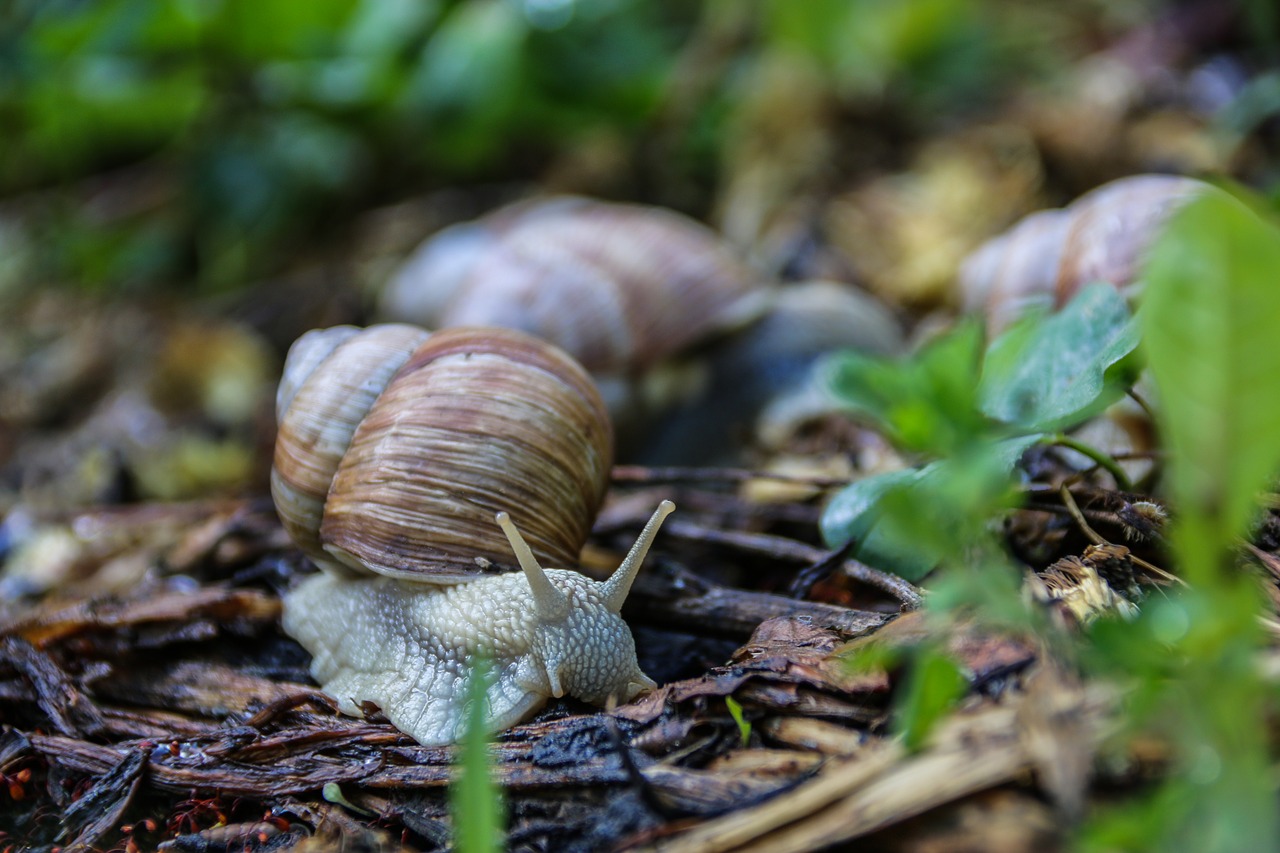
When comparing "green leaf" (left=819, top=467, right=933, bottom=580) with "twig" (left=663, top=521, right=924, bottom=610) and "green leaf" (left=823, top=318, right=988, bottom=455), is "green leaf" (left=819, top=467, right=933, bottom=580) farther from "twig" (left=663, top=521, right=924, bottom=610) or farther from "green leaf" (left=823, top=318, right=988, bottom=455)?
"green leaf" (left=823, top=318, right=988, bottom=455)

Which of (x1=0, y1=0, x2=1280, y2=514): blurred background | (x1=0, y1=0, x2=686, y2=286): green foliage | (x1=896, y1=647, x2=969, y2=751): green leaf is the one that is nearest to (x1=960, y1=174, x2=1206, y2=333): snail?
(x1=0, y1=0, x2=1280, y2=514): blurred background

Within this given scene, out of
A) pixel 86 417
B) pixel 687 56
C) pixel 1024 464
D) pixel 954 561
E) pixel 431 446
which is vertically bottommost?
pixel 86 417

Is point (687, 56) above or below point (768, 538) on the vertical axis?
above

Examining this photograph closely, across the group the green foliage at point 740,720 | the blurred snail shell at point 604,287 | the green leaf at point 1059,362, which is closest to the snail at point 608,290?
the blurred snail shell at point 604,287

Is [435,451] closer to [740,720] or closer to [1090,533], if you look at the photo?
[740,720]

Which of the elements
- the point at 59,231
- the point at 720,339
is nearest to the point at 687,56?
the point at 720,339

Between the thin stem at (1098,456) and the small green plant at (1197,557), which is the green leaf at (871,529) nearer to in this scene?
the thin stem at (1098,456)

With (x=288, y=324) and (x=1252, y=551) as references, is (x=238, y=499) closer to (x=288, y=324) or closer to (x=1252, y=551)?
(x=288, y=324)

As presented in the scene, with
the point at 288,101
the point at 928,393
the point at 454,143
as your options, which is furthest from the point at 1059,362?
the point at 288,101
